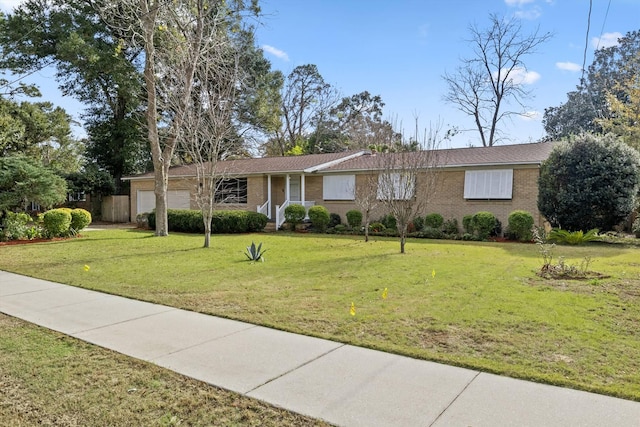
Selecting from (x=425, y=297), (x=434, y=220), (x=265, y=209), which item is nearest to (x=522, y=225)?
(x=434, y=220)

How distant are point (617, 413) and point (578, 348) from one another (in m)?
1.36

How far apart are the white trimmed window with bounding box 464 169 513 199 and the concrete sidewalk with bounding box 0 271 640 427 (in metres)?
14.4

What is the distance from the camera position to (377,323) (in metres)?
5.06

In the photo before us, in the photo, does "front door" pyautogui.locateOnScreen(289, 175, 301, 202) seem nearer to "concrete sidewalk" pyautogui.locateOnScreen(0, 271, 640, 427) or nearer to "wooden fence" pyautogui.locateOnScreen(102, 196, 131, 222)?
"wooden fence" pyautogui.locateOnScreen(102, 196, 131, 222)

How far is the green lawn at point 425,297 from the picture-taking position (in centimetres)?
404

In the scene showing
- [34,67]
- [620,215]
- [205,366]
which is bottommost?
[205,366]

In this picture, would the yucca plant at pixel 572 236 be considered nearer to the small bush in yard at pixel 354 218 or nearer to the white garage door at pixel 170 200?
the small bush in yard at pixel 354 218

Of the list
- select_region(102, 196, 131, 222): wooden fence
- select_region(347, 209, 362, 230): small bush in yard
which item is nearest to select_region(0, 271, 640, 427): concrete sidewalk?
select_region(347, 209, 362, 230): small bush in yard

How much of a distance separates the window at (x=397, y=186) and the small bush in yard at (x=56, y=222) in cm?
1178

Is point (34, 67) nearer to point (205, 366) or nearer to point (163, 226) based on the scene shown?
point (163, 226)

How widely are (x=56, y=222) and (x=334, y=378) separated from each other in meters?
15.3

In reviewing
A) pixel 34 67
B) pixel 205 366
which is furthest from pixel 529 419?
pixel 34 67

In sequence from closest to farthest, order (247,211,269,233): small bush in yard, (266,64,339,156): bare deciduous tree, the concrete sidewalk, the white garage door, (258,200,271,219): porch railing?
the concrete sidewalk, (247,211,269,233): small bush in yard, (258,200,271,219): porch railing, the white garage door, (266,64,339,156): bare deciduous tree

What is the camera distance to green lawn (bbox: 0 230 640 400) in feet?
13.2
